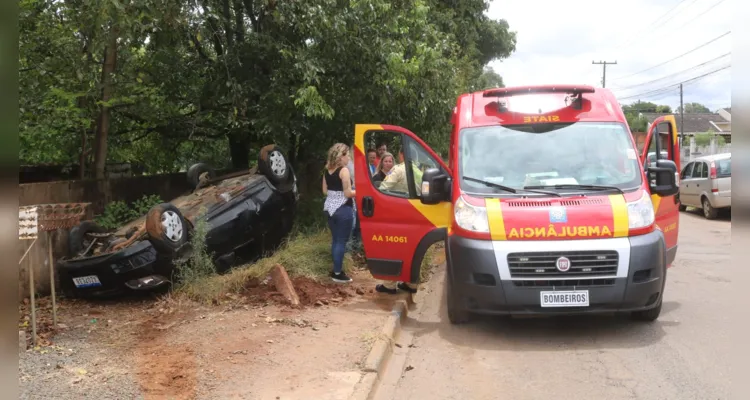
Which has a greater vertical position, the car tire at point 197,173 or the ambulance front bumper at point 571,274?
the car tire at point 197,173

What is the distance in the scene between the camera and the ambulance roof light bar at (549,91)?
676 centimetres

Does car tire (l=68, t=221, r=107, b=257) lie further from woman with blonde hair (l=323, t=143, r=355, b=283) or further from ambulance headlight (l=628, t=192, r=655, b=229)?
ambulance headlight (l=628, t=192, r=655, b=229)

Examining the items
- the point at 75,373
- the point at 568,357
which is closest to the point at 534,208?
the point at 568,357

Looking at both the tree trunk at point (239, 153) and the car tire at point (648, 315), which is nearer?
the car tire at point (648, 315)

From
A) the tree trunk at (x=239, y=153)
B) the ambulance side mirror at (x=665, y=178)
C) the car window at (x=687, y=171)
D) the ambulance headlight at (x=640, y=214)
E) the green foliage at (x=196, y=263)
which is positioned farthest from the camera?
the car window at (x=687, y=171)

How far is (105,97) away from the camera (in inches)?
353

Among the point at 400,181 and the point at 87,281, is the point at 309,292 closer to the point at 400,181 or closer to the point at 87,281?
the point at 400,181

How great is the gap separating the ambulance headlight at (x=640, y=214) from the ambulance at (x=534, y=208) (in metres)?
0.01

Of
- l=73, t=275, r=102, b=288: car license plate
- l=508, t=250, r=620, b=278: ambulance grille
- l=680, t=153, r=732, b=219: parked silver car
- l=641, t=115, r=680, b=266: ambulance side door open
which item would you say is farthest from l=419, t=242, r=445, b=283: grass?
l=680, t=153, r=732, b=219: parked silver car

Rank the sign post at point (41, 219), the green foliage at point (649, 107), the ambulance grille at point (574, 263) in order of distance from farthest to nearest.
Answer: the green foliage at point (649, 107) → the ambulance grille at point (574, 263) → the sign post at point (41, 219)

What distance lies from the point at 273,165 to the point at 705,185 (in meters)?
12.1

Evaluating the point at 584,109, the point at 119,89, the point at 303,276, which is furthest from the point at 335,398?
the point at 119,89

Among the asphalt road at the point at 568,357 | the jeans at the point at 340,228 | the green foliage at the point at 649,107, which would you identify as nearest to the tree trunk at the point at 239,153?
the jeans at the point at 340,228

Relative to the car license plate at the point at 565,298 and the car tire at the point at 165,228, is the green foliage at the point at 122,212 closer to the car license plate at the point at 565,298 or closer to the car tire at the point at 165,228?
the car tire at the point at 165,228
